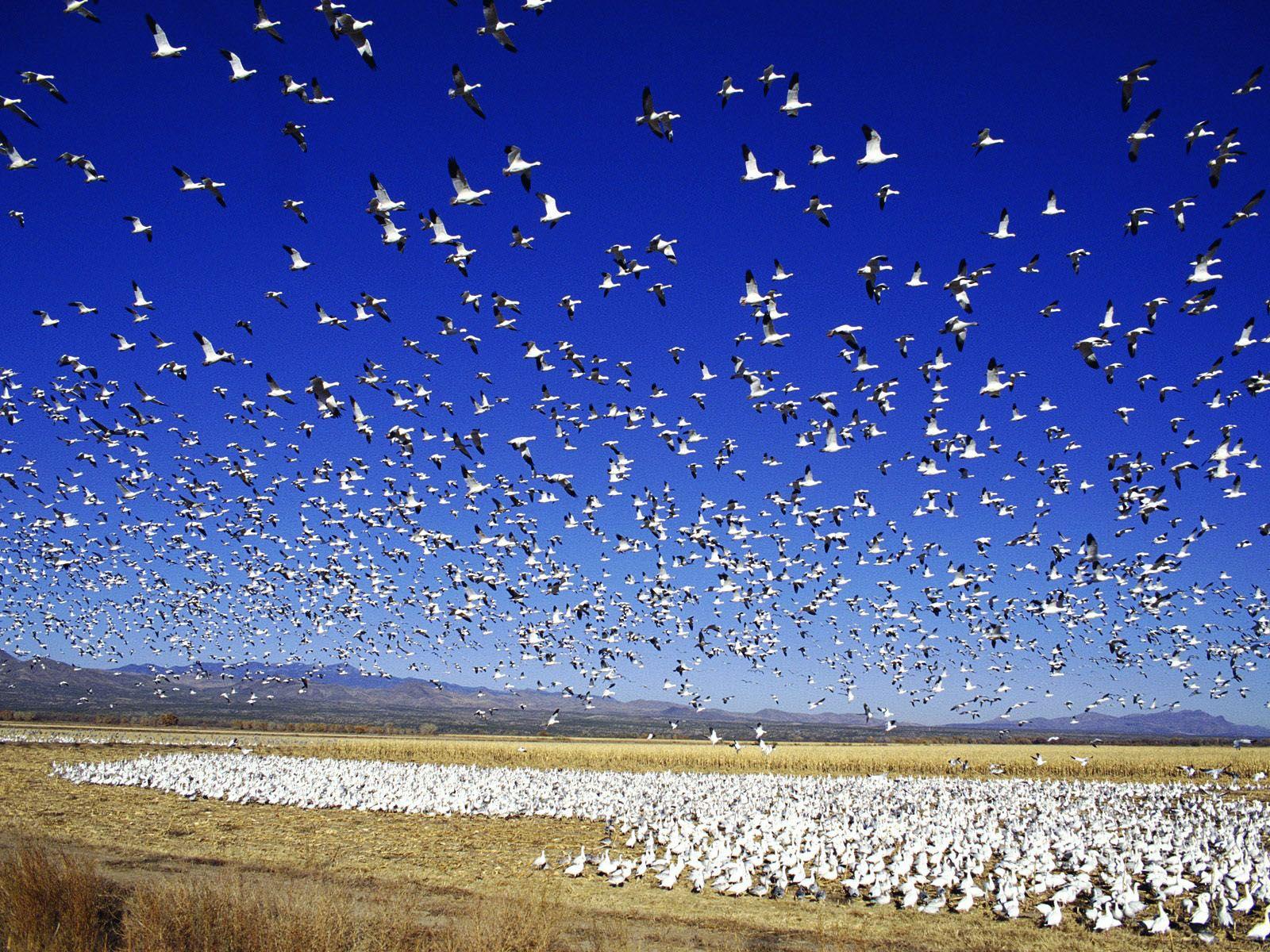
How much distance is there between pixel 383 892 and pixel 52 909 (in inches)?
182

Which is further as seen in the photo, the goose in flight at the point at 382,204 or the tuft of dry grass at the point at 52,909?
the goose in flight at the point at 382,204

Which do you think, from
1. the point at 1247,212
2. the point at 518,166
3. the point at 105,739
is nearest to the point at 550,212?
the point at 518,166

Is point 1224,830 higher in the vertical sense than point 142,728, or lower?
higher

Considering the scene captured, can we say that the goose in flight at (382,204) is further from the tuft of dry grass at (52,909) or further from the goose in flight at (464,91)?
the tuft of dry grass at (52,909)

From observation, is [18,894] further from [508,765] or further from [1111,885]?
[508,765]

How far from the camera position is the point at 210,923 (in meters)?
8.84

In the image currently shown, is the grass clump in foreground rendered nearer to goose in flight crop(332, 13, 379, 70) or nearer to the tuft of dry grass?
the tuft of dry grass

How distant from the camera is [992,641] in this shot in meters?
32.3

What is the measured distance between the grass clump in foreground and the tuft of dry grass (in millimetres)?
10

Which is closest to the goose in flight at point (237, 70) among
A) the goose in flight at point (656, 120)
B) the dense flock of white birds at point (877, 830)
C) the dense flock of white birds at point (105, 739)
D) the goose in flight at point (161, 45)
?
the goose in flight at point (161, 45)

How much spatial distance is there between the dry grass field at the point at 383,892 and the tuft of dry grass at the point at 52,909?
0.06 metres

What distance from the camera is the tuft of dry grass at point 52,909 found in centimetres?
879

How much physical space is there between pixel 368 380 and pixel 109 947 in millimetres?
15239

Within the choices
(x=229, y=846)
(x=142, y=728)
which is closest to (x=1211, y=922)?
(x=229, y=846)
